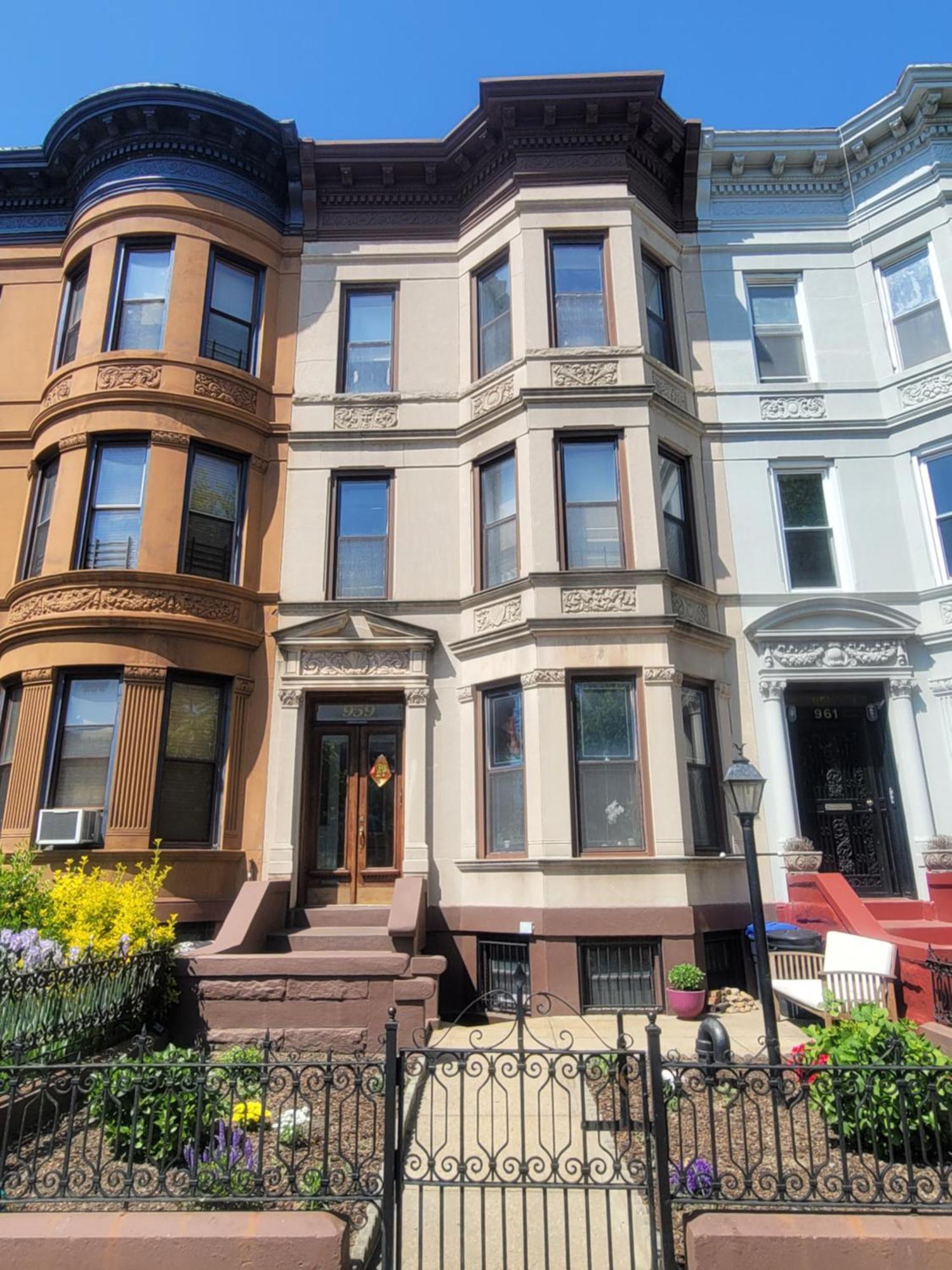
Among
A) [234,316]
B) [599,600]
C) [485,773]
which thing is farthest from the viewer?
[234,316]

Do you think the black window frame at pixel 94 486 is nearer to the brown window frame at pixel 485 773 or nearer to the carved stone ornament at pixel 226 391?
the carved stone ornament at pixel 226 391

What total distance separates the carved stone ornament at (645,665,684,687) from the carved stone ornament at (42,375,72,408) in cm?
963

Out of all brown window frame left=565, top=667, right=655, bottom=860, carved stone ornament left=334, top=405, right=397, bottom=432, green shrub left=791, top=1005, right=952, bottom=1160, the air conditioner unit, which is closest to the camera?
green shrub left=791, top=1005, right=952, bottom=1160

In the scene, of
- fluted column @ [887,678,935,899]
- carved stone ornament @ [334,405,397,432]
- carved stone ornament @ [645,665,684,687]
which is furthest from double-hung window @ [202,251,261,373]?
fluted column @ [887,678,935,899]

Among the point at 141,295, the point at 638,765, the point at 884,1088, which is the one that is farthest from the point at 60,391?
the point at 884,1088

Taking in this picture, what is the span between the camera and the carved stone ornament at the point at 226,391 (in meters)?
12.3

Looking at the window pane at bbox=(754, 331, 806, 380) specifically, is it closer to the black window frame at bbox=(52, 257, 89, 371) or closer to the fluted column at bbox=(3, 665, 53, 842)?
the black window frame at bbox=(52, 257, 89, 371)

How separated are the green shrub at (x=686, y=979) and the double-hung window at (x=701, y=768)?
1733mm

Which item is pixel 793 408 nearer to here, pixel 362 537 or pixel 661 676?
pixel 661 676

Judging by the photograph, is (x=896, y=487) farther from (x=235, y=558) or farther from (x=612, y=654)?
(x=235, y=558)

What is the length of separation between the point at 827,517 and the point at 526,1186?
36.7 ft

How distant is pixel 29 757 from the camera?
10703mm

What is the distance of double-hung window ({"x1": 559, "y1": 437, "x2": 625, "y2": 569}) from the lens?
11.4 metres

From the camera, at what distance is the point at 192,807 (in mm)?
11023
